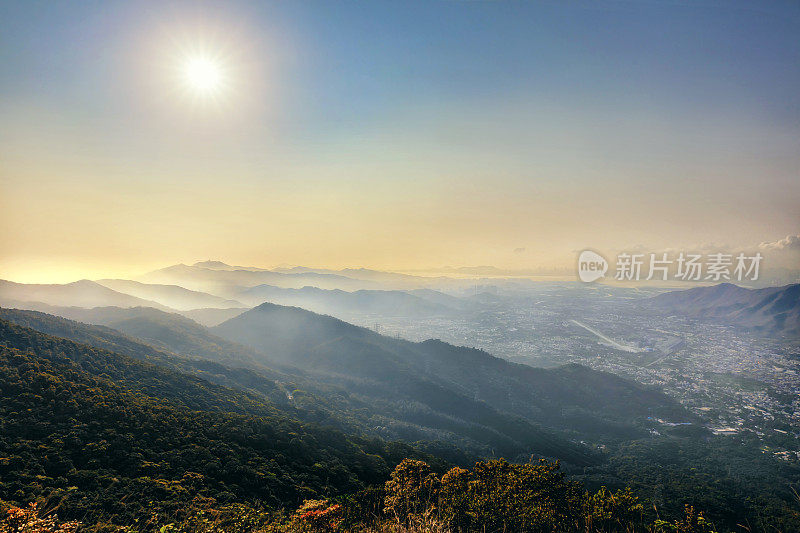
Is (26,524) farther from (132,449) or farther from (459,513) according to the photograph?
(132,449)

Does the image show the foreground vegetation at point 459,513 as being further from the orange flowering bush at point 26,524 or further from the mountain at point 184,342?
the mountain at point 184,342

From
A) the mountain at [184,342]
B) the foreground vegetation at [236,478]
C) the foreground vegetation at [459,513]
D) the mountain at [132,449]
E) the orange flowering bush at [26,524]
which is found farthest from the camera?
the mountain at [184,342]

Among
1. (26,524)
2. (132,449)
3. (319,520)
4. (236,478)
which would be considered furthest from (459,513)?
(132,449)

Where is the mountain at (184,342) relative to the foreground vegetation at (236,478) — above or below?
below

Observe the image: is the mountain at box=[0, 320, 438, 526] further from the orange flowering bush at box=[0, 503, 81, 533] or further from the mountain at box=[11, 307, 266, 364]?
the mountain at box=[11, 307, 266, 364]

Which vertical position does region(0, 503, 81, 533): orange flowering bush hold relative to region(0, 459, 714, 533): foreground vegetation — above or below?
above

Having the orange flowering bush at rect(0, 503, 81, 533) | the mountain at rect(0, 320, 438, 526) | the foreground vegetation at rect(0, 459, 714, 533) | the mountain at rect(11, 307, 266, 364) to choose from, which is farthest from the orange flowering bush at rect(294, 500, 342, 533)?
the mountain at rect(11, 307, 266, 364)

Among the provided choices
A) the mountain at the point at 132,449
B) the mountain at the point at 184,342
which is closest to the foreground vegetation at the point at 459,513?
the mountain at the point at 132,449

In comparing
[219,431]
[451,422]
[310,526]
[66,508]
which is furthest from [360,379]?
[310,526]

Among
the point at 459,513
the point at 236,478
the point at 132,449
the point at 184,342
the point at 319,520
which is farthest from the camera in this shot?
the point at 184,342
